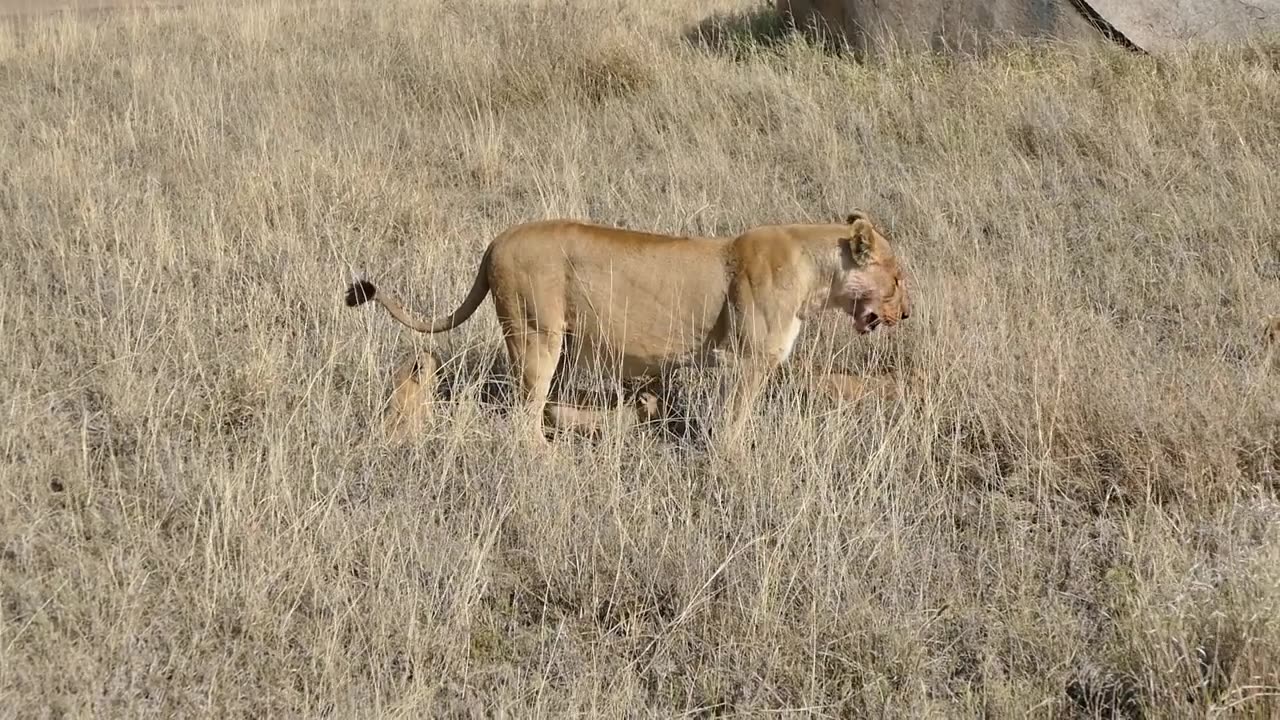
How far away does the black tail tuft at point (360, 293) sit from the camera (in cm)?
422

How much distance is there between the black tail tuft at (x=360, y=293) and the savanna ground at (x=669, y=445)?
31 cm

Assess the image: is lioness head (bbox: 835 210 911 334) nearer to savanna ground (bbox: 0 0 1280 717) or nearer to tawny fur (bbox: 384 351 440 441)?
savanna ground (bbox: 0 0 1280 717)

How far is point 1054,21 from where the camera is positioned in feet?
26.9

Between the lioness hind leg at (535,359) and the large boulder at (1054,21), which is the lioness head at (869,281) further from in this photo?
the large boulder at (1054,21)

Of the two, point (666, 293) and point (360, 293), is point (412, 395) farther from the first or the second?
point (666, 293)

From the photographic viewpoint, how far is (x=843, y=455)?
4.00 m

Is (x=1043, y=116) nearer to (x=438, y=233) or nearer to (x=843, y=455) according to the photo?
(x=438, y=233)

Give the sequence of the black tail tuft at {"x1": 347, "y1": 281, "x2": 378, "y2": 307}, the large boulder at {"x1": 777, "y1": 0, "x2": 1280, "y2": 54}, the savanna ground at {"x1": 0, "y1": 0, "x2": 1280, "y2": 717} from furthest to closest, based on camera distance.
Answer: the large boulder at {"x1": 777, "y1": 0, "x2": 1280, "y2": 54} < the black tail tuft at {"x1": 347, "y1": 281, "x2": 378, "y2": 307} < the savanna ground at {"x1": 0, "y1": 0, "x2": 1280, "y2": 717}

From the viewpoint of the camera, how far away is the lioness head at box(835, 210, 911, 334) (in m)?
4.51

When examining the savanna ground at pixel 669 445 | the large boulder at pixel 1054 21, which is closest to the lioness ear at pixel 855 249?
the savanna ground at pixel 669 445

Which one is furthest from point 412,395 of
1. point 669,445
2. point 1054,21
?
point 1054,21

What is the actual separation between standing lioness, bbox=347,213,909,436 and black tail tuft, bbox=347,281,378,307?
3.1 inches

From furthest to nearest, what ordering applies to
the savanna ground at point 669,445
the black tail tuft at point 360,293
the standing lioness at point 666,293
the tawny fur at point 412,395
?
the standing lioness at point 666,293 < the black tail tuft at point 360,293 < the tawny fur at point 412,395 < the savanna ground at point 669,445

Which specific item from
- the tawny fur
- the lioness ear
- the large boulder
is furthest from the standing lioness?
the large boulder
